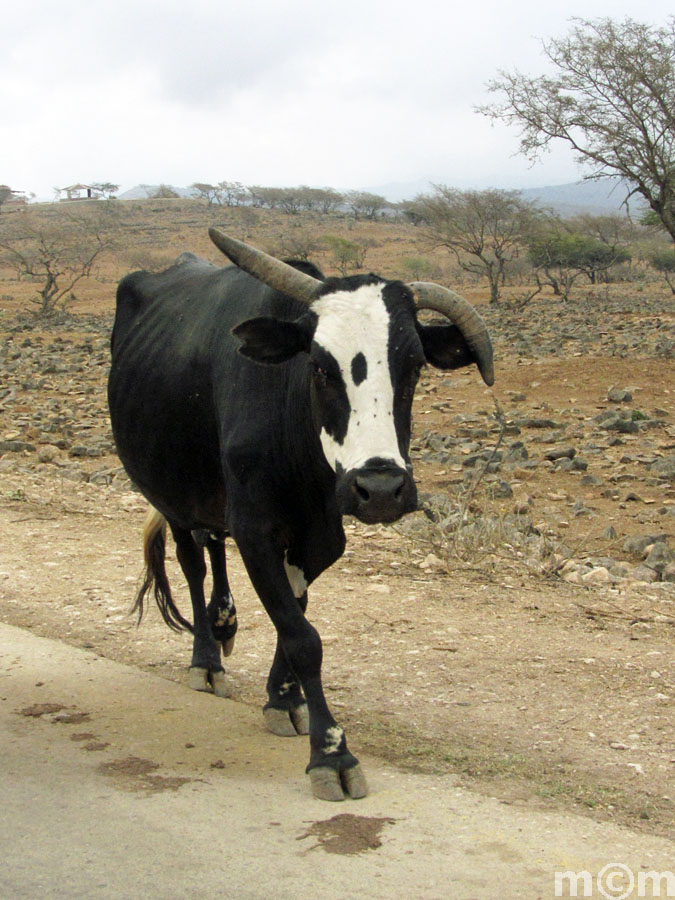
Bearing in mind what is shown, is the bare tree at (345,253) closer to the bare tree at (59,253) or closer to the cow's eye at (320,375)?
the bare tree at (59,253)

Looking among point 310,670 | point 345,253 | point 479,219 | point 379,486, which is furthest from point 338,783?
point 345,253

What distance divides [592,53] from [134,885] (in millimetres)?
19303

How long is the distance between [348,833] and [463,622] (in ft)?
7.76

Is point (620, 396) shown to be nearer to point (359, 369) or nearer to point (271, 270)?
point (271, 270)

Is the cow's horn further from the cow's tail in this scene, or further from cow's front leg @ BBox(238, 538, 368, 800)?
the cow's tail

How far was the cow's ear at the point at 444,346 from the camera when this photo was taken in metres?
4.12

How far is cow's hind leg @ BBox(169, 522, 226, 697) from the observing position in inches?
193

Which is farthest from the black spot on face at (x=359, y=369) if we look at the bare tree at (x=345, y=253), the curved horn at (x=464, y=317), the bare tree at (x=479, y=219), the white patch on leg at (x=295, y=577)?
the bare tree at (x=345, y=253)

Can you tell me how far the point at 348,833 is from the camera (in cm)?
334

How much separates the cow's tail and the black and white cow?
383 mm

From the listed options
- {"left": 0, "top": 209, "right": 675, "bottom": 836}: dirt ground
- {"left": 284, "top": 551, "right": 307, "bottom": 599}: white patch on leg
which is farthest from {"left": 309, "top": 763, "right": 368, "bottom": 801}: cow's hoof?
{"left": 284, "top": 551, "right": 307, "bottom": 599}: white patch on leg

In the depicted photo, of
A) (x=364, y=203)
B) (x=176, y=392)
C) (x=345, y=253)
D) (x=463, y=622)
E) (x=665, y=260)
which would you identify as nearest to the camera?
(x=176, y=392)

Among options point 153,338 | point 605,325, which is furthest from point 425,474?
point 605,325

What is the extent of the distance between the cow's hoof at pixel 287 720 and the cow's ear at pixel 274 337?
1.45 meters
